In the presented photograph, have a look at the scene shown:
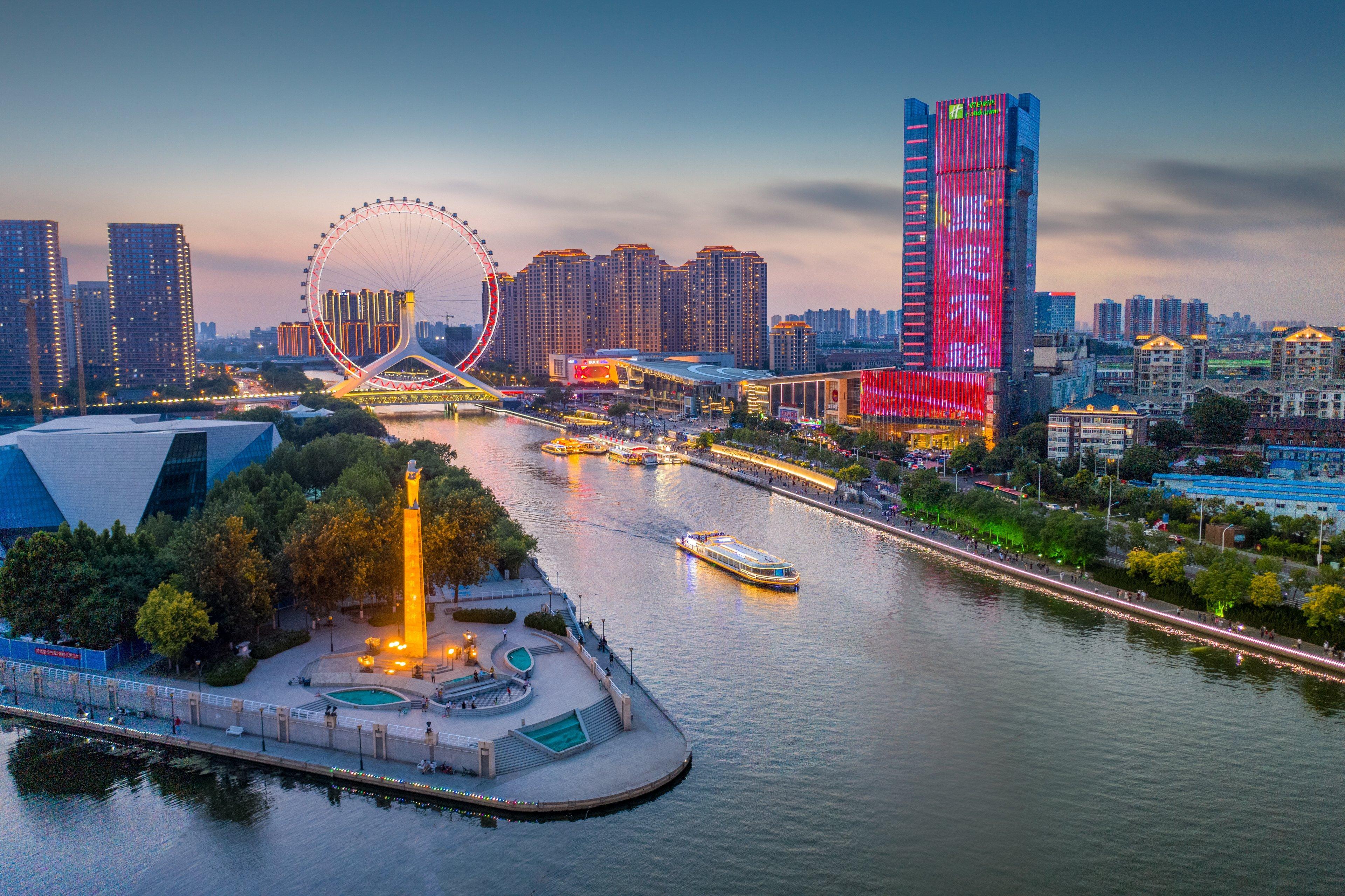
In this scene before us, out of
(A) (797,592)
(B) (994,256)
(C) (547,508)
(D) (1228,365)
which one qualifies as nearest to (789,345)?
(D) (1228,365)

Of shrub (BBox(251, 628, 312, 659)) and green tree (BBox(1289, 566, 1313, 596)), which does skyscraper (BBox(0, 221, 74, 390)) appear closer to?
shrub (BBox(251, 628, 312, 659))

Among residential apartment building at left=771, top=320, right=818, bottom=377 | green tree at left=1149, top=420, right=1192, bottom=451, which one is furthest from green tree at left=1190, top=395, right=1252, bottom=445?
residential apartment building at left=771, top=320, right=818, bottom=377

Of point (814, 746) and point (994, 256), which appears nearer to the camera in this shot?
point (814, 746)

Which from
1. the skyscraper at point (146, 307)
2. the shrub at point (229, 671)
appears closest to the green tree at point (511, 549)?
the shrub at point (229, 671)

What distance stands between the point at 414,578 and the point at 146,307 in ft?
385

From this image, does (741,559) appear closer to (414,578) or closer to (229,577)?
(414,578)

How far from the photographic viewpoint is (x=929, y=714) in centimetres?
2288

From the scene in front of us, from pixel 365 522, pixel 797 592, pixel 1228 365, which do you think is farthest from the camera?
pixel 1228 365

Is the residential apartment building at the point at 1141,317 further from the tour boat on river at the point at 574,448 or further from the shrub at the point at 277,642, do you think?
the shrub at the point at 277,642

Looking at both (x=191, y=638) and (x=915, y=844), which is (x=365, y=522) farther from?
(x=915, y=844)

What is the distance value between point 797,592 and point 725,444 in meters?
39.1

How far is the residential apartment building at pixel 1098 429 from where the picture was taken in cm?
5503

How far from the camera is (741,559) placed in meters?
36.1

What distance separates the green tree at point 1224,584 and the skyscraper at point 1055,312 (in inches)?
4886
